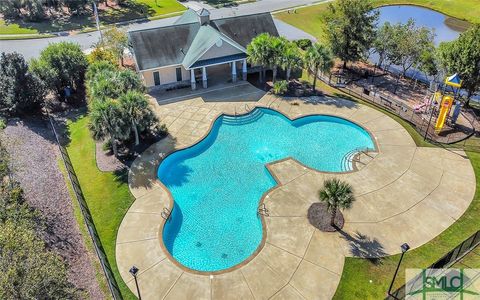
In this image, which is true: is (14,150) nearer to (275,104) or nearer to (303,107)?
(275,104)

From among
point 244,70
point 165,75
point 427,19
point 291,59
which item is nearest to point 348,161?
point 291,59

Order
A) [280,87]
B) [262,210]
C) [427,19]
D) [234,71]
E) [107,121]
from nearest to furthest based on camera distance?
[262,210], [107,121], [280,87], [234,71], [427,19]

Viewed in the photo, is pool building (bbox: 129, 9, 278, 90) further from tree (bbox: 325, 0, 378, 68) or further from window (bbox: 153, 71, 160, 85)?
tree (bbox: 325, 0, 378, 68)

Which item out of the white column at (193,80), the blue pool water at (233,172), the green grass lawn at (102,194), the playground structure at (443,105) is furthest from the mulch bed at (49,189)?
the playground structure at (443,105)

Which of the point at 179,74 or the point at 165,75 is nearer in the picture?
the point at 165,75

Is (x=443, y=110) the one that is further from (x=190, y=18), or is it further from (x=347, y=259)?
(x=190, y=18)

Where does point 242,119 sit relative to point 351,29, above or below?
below
